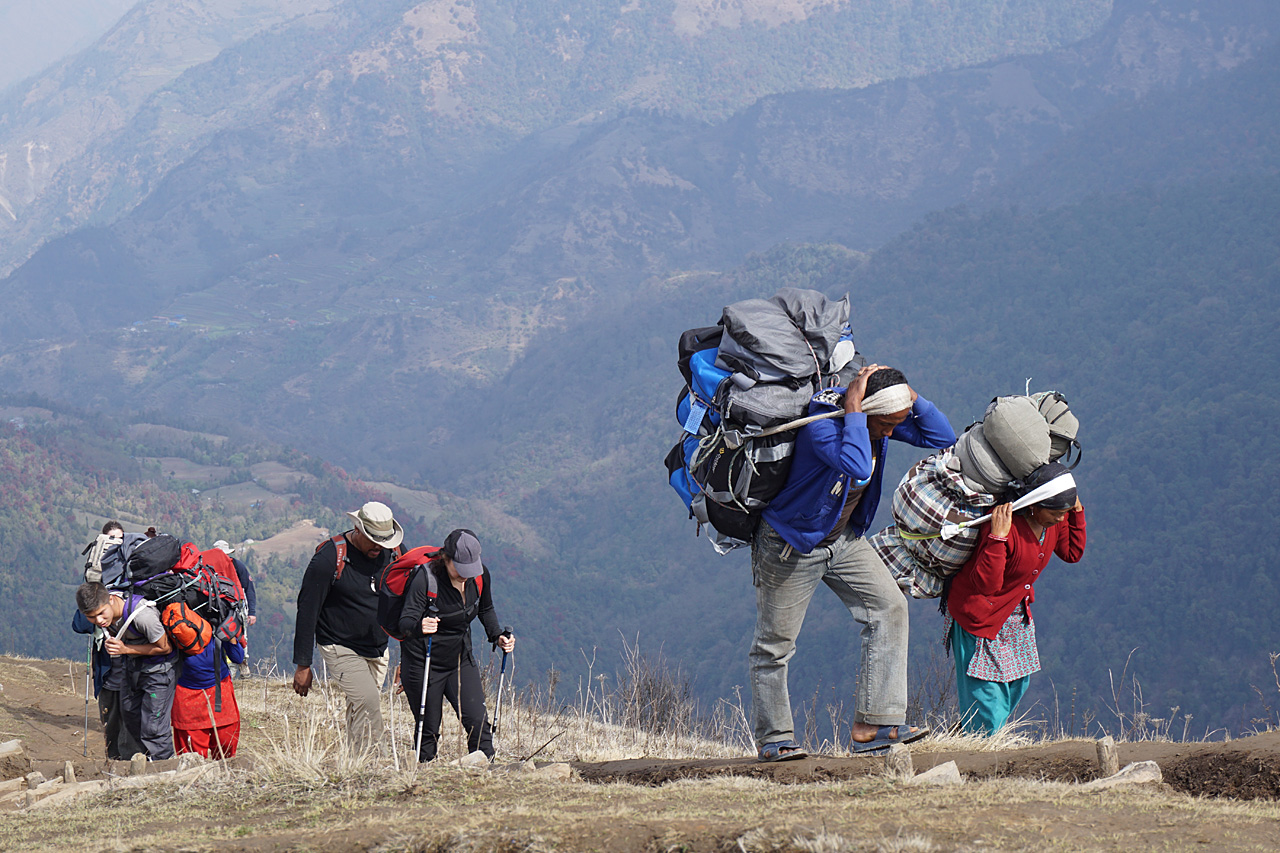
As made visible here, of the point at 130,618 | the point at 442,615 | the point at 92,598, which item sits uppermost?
the point at 92,598

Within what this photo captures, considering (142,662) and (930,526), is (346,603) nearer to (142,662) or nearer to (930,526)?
(142,662)

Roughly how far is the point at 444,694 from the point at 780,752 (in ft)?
6.12

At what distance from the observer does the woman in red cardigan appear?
179 inches

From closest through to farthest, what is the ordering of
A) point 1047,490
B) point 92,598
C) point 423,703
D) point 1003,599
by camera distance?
point 1047,490 → point 1003,599 → point 92,598 → point 423,703

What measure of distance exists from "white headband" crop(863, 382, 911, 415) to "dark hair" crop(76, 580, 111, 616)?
350cm

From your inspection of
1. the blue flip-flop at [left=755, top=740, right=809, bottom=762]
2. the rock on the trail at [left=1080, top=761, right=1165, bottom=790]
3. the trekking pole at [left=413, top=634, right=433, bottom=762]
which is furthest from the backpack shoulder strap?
the rock on the trail at [left=1080, top=761, right=1165, bottom=790]

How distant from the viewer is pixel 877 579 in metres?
4.54

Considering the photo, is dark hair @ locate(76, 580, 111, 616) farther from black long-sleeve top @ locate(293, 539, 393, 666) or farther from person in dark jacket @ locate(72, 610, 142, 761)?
black long-sleeve top @ locate(293, 539, 393, 666)

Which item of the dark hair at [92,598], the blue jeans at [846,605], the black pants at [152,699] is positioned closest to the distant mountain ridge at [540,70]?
the black pants at [152,699]

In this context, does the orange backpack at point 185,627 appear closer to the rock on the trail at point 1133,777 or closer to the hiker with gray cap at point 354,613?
the hiker with gray cap at point 354,613

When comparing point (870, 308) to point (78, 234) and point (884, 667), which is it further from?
point (78, 234)

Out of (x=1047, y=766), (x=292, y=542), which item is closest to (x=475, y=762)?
(x=1047, y=766)

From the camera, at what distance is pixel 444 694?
225 inches

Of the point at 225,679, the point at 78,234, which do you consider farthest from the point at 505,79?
the point at 225,679
